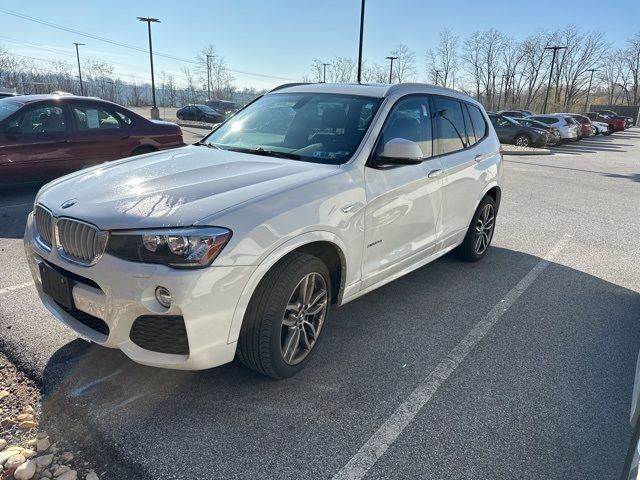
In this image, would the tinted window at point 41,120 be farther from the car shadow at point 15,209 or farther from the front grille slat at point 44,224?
the front grille slat at point 44,224

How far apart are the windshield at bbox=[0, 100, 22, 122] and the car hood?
15.9 feet

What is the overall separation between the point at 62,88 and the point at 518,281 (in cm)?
6753

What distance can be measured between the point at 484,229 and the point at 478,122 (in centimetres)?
118

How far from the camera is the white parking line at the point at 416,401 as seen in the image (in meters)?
2.28

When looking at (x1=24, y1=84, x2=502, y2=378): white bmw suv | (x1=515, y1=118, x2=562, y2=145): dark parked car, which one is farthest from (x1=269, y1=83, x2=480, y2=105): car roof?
(x1=515, y1=118, x2=562, y2=145): dark parked car

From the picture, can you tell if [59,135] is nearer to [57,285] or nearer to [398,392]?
[57,285]

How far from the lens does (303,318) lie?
2932mm

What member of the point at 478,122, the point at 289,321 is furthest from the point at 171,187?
the point at 478,122

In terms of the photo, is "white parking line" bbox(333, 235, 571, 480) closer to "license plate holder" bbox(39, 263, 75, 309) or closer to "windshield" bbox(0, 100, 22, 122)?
"license plate holder" bbox(39, 263, 75, 309)

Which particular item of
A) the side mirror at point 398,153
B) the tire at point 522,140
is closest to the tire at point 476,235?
the side mirror at point 398,153

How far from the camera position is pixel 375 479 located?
86.2 inches

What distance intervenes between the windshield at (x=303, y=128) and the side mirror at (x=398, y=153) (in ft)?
0.67

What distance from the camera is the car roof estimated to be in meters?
3.72

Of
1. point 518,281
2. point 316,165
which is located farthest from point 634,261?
point 316,165
